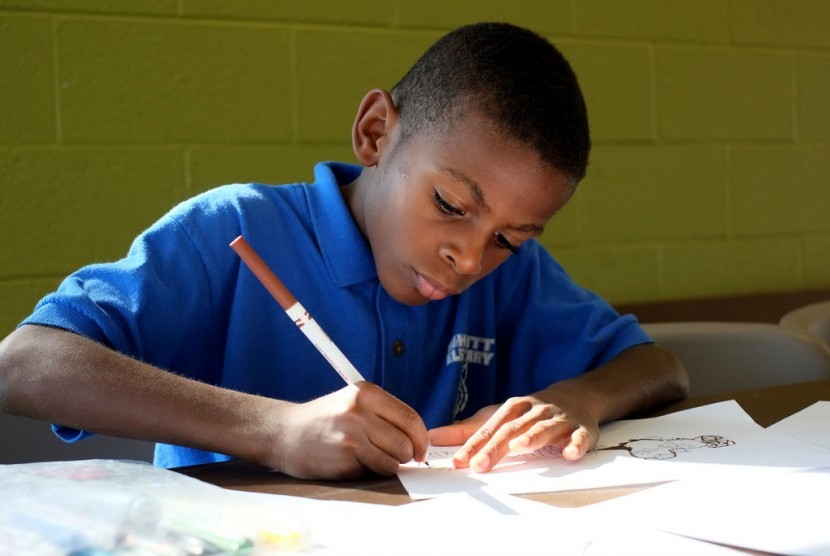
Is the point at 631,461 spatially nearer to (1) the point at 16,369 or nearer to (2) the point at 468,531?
(2) the point at 468,531

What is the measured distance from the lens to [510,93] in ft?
3.69

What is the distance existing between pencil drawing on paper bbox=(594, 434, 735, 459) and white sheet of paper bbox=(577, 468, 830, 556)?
10 cm

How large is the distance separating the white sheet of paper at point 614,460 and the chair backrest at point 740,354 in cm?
41

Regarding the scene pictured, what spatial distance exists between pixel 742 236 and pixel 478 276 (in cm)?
158

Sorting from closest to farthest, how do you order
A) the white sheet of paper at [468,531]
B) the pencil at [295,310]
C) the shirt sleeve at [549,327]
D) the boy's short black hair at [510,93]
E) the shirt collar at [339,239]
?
the white sheet of paper at [468,531] → the pencil at [295,310] → the boy's short black hair at [510,93] → the shirt collar at [339,239] → the shirt sleeve at [549,327]

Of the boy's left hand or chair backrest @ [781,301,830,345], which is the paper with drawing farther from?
chair backrest @ [781,301,830,345]

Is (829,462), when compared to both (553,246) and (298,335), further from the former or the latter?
(553,246)

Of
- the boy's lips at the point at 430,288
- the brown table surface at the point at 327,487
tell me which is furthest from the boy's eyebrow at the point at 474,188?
the brown table surface at the point at 327,487

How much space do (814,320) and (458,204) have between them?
35.7 inches

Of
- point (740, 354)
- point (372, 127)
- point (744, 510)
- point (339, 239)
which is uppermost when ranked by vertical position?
point (372, 127)

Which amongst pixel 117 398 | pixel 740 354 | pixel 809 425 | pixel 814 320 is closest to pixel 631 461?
pixel 809 425

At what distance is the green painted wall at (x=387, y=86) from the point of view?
1714mm

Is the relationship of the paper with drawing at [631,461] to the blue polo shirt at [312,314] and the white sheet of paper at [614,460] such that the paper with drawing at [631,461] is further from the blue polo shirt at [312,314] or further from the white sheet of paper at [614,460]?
the blue polo shirt at [312,314]

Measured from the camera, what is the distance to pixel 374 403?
0.90 metres
